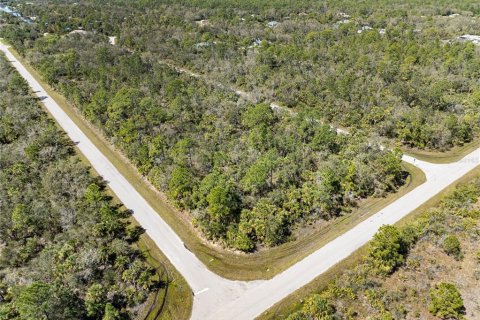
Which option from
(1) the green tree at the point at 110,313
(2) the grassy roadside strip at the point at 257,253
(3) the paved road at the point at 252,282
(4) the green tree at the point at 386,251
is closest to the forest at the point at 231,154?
(2) the grassy roadside strip at the point at 257,253

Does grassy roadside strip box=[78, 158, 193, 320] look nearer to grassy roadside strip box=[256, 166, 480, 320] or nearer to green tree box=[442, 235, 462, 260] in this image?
grassy roadside strip box=[256, 166, 480, 320]

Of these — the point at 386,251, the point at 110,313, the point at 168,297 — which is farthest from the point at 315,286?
the point at 110,313

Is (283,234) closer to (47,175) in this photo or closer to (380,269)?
(380,269)

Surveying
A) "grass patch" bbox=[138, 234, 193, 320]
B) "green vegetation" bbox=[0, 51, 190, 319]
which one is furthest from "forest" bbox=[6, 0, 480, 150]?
"green vegetation" bbox=[0, 51, 190, 319]

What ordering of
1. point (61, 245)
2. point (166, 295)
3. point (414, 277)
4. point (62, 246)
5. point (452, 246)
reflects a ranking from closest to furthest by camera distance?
point (166, 295)
point (414, 277)
point (452, 246)
point (62, 246)
point (61, 245)

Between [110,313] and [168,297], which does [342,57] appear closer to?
[168,297]

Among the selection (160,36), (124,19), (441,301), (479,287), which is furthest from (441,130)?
(124,19)
